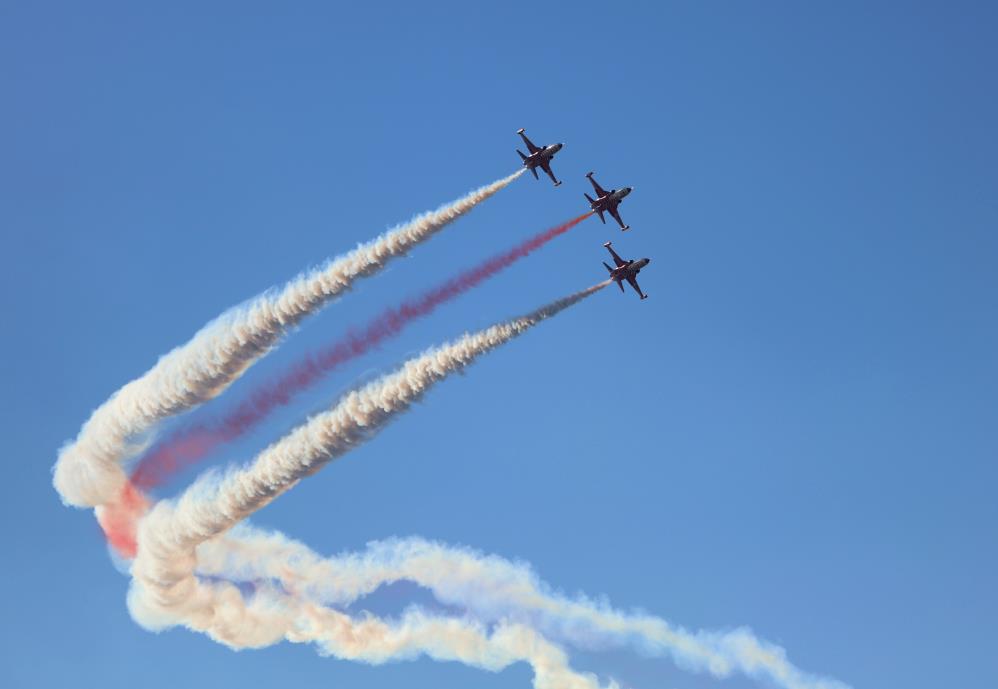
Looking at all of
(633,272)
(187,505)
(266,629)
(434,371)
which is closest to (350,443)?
(434,371)

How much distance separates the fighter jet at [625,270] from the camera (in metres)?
69.6

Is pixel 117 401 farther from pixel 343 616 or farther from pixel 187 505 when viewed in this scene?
pixel 343 616

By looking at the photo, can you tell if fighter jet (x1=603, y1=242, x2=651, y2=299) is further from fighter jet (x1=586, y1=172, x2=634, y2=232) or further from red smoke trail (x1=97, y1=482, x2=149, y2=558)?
red smoke trail (x1=97, y1=482, x2=149, y2=558)

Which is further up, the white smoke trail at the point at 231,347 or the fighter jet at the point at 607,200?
the fighter jet at the point at 607,200

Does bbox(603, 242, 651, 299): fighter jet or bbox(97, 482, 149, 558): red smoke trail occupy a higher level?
bbox(603, 242, 651, 299): fighter jet

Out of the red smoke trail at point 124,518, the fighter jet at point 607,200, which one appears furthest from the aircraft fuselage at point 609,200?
the red smoke trail at point 124,518

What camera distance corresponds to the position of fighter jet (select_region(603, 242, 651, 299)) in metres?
69.6

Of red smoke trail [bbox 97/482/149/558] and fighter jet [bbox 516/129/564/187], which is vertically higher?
fighter jet [bbox 516/129/564/187]

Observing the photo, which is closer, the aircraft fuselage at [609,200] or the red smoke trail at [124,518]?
the red smoke trail at [124,518]

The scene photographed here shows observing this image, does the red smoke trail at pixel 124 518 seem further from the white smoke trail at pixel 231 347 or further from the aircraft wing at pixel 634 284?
the aircraft wing at pixel 634 284

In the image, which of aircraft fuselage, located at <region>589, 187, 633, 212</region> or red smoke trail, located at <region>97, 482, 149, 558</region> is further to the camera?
aircraft fuselage, located at <region>589, 187, 633, 212</region>

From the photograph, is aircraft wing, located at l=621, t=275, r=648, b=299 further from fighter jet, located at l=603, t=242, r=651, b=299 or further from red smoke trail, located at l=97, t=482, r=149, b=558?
A: red smoke trail, located at l=97, t=482, r=149, b=558

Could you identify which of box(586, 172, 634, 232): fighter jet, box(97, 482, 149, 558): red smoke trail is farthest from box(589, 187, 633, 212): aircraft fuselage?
box(97, 482, 149, 558): red smoke trail

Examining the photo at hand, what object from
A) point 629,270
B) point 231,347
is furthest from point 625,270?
point 231,347
